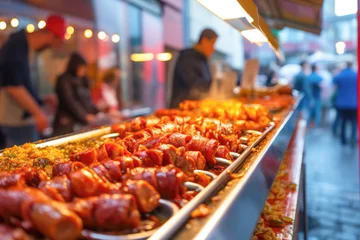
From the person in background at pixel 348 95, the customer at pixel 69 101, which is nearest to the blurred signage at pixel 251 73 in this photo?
the customer at pixel 69 101

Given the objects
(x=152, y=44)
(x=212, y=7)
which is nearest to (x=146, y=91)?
(x=152, y=44)

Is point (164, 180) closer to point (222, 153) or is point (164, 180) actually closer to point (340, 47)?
point (222, 153)

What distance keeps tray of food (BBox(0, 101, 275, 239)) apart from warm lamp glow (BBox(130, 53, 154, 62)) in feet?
26.8

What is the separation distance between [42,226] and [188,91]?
500 cm

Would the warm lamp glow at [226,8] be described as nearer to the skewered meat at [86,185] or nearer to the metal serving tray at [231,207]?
the metal serving tray at [231,207]

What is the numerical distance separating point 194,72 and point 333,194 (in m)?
3.02

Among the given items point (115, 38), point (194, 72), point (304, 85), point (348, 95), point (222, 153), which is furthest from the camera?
point (304, 85)

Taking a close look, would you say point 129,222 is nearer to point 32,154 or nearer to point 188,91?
point 32,154

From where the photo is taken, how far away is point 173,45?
11227mm

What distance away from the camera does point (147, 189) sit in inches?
53.2

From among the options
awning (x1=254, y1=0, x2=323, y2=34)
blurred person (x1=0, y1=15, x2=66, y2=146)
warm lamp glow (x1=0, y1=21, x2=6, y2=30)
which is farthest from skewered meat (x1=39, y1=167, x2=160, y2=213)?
warm lamp glow (x1=0, y1=21, x2=6, y2=30)

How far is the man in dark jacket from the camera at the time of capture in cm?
595

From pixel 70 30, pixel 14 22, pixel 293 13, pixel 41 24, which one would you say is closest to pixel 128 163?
pixel 293 13

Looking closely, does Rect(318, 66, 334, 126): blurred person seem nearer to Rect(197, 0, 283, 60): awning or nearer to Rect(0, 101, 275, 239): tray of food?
Rect(197, 0, 283, 60): awning
